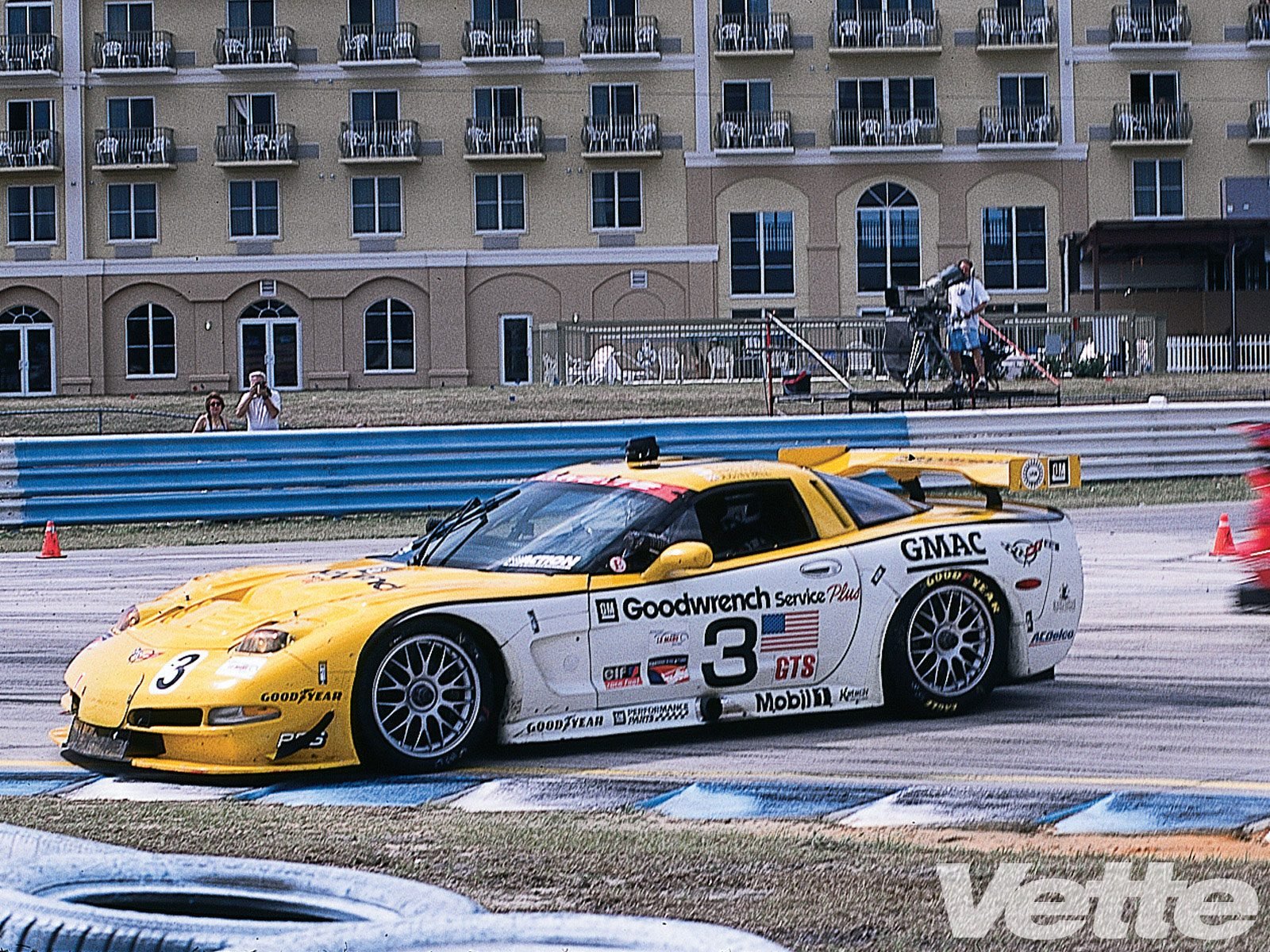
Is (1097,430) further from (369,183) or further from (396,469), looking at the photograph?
(369,183)

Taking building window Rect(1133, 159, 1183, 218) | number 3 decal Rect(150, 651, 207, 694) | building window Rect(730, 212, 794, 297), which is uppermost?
building window Rect(1133, 159, 1183, 218)

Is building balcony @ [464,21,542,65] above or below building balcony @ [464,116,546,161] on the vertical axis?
above

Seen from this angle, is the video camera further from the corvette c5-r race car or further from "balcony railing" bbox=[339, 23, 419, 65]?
"balcony railing" bbox=[339, 23, 419, 65]

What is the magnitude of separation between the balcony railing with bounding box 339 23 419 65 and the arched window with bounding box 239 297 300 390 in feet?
24.7

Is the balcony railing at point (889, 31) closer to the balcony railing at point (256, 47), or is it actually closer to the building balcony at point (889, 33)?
the building balcony at point (889, 33)

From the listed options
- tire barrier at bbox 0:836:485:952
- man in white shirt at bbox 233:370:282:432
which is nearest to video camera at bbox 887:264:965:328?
man in white shirt at bbox 233:370:282:432

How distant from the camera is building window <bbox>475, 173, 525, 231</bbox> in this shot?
53125 mm

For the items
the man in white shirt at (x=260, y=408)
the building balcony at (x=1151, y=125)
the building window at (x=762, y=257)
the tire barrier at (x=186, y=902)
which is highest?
the building balcony at (x=1151, y=125)

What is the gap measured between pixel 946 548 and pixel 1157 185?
154ft

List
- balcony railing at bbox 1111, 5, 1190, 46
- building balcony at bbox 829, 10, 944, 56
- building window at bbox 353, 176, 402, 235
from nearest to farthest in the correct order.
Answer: building balcony at bbox 829, 10, 944, 56
balcony railing at bbox 1111, 5, 1190, 46
building window at bbox 353, 176, 402, 235

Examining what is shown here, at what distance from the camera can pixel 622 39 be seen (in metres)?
52.2

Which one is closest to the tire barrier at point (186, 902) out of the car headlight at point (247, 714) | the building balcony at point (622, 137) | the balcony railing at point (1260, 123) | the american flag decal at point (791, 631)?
the car headlight at point (247, 714)

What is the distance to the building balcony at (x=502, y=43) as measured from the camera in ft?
172

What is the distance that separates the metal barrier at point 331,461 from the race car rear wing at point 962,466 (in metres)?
8.72
